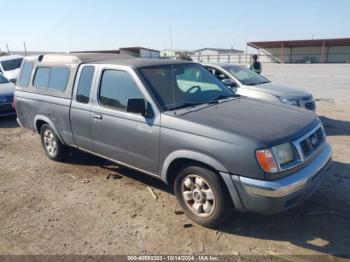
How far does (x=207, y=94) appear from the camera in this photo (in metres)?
4.58

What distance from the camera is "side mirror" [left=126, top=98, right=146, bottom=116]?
386 centimetres

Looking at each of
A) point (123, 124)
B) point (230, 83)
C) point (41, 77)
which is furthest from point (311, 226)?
point (41, 77)

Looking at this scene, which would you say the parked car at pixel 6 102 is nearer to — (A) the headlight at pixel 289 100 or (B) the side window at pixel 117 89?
(B) the side window at pixel 117 89

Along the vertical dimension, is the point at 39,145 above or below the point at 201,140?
below

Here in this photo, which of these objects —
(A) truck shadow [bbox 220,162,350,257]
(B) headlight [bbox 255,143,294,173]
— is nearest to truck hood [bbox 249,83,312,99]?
(A) truck shadow [bbox 220,162,350,257]

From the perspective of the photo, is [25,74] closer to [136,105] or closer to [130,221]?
[136,105]

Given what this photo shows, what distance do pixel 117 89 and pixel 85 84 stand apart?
0.75 m

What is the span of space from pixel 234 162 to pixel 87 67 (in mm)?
2876

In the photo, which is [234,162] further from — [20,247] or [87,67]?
[87,67]

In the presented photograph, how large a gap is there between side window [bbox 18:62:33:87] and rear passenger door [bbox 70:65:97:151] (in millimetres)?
1770

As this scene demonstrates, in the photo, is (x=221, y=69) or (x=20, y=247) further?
(x=221, y=69)

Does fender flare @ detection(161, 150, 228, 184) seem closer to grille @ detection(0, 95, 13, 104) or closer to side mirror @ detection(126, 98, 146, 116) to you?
side mirror @ detection(126, 98, 146, 116)

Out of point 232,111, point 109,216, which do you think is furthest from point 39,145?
point 232,111

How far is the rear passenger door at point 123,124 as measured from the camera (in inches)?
158
